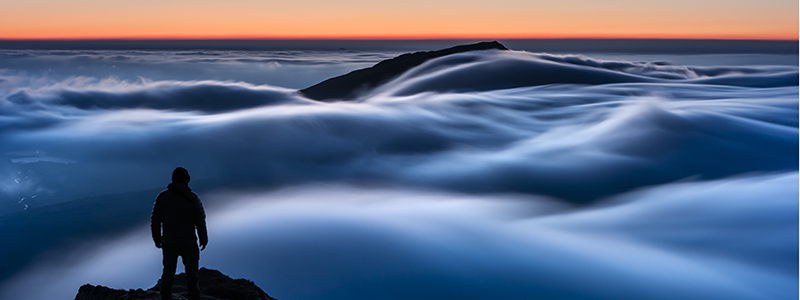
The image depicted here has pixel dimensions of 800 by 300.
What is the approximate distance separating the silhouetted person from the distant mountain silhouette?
78.2 m

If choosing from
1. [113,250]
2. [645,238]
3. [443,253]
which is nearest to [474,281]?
[443,253]

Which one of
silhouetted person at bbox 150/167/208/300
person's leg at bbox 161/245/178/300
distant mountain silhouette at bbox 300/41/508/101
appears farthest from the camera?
distant mountain silhouette at bbox 300/41/508/101

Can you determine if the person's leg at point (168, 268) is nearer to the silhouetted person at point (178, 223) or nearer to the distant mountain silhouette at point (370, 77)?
the silhouetted person at point (178, 223)

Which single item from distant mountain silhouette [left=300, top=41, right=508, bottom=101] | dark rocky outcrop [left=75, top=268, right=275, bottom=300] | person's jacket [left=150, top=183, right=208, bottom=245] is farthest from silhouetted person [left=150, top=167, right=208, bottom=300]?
distant mountain silhouette [left=300, top=41, right=508, bottom=101]

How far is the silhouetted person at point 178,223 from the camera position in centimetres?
628

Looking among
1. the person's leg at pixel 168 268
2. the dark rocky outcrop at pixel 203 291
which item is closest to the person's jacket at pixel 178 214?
the person's leg at pixel 168 268

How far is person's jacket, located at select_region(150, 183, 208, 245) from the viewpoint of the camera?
6.29 m

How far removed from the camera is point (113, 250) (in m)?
15.7

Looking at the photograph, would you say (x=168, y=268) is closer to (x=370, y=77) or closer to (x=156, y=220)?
(x=156, y=220)

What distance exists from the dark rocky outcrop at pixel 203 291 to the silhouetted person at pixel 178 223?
643 millimetres

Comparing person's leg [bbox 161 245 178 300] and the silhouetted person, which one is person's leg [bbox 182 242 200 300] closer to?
the silhouetted person

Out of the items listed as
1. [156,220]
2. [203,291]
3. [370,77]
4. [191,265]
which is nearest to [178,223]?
[156,220]

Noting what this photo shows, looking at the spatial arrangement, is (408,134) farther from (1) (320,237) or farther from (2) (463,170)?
(1) (320,237)

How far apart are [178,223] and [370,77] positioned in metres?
88.2
